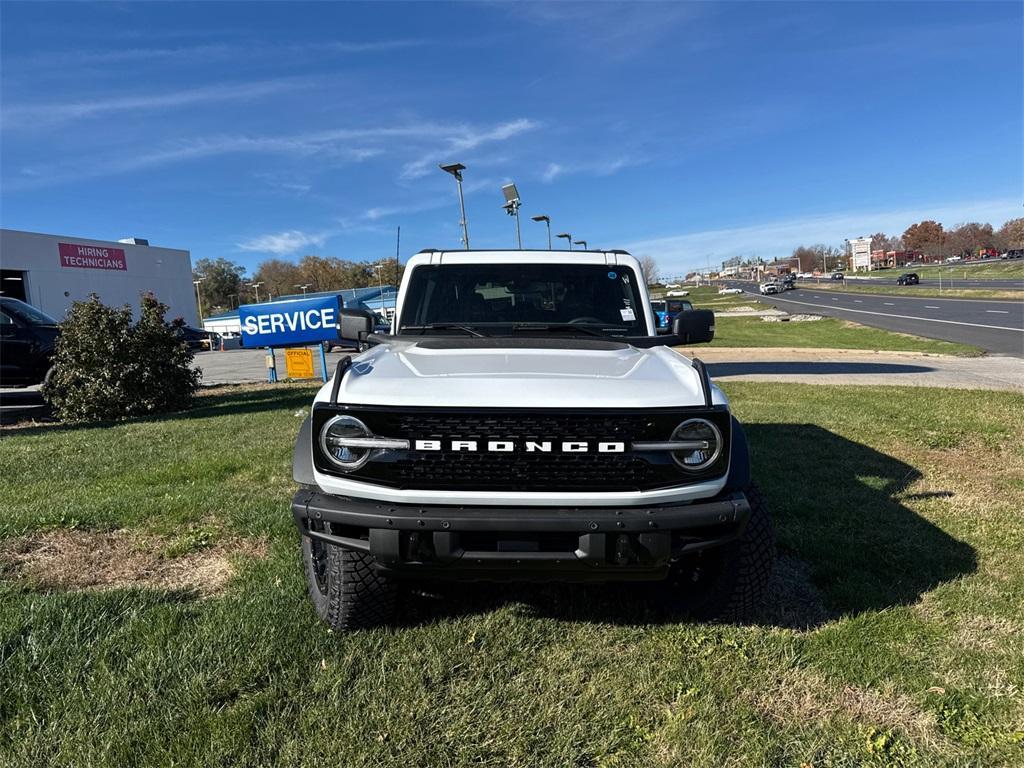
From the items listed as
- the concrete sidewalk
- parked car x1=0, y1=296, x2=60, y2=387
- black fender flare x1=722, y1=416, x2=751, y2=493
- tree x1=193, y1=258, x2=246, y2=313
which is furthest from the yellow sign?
tree x1=193, y1=258, x2=246, y2=313

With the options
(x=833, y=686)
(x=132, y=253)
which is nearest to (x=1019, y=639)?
(x=833, y=686)

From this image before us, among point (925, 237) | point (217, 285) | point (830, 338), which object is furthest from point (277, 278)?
point (925, 237)

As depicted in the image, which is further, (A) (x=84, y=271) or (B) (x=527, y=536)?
(A) (x=84, y=271)

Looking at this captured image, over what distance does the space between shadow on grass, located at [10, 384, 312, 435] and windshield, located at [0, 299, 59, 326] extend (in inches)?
71.5

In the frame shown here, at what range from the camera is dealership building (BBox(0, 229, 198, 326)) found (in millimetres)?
31156

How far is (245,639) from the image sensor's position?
2.71 m

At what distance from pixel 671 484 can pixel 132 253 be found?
4412cm

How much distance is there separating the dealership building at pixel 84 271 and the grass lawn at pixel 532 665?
28099 mm

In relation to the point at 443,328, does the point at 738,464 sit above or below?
below

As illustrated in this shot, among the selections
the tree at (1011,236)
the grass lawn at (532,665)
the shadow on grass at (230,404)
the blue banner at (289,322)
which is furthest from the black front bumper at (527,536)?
the tree at (1011,236)

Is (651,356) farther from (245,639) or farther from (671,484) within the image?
(245,639)

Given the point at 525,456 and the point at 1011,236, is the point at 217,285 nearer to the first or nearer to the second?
the point at 525,456

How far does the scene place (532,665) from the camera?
8.55ft

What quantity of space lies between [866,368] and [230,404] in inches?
504
